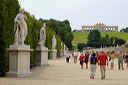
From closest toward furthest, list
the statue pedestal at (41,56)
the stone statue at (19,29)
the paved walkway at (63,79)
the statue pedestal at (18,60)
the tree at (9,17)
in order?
1. the paved walkway at (63,79)
2. the statue pedestal at (18,60)
3. the stone statue at (19,29)
4. the tree at (9,17)
5. the statue pedestal at (41,56)

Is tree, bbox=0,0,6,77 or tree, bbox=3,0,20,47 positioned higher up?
tree, bbox=3,0,20,47

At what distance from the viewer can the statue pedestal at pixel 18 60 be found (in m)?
24.9

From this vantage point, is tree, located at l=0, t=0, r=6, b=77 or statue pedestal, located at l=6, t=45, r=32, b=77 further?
tree, located at l=0, t=0, r=6, b=77

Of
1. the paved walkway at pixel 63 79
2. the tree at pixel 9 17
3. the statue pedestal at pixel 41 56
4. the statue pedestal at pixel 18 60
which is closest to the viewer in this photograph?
the paved walkway at pixel 63 79

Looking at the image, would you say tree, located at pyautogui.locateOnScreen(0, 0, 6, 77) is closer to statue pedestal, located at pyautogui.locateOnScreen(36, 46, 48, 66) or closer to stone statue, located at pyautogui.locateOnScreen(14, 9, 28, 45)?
stone statue, located at pyautogui.locateOnScreen(14, 9, 28, 45)

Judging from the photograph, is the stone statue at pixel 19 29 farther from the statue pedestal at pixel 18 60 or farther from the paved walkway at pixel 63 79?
the paved walkway at pixel 63 79

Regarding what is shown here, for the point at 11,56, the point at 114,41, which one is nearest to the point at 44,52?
the point at 11,56

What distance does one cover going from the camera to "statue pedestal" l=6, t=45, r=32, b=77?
2492cm

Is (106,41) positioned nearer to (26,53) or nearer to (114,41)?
(114,41)

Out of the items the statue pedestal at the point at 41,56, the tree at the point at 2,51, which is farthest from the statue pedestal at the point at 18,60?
the statue pedestal at the point at 41,56

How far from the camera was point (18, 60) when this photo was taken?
25.0 metres

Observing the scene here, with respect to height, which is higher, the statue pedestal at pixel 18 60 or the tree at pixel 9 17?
the tree at pixel 9 17

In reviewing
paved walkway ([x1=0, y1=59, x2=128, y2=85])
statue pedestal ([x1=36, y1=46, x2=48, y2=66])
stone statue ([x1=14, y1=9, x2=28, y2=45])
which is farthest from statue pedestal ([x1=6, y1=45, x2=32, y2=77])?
statue pedestal ([x1=36, y1=46, x2=48, y2=66])

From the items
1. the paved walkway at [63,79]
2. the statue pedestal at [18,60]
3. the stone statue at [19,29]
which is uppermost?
the stone statue at [19,29]
